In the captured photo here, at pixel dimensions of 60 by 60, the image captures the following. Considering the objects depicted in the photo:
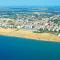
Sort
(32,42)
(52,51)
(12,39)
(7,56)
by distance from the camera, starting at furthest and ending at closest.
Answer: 1. (12,39)
2. (32,42)
3. (52,51)
4. (7,56)

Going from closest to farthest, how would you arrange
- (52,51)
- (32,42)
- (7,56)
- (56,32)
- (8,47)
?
1. (7,56)
2. (52,51)
3. (8,47)
4. (32,42)
5. (56,32)

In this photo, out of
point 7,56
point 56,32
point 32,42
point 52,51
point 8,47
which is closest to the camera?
point 7,56

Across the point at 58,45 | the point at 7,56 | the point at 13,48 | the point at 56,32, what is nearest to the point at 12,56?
the point at 7,56

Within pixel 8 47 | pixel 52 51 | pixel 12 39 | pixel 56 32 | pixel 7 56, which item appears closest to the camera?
pixel 7 56

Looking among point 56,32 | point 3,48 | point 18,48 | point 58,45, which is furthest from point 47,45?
point 56,32

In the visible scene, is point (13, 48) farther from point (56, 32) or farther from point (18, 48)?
point (56, 32)

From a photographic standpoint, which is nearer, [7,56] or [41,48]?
[7,56]

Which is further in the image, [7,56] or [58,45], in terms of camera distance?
[58,45]

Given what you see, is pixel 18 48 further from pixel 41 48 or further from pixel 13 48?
pixel 41 48

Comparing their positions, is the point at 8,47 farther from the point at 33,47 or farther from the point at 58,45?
the point at 58,45
